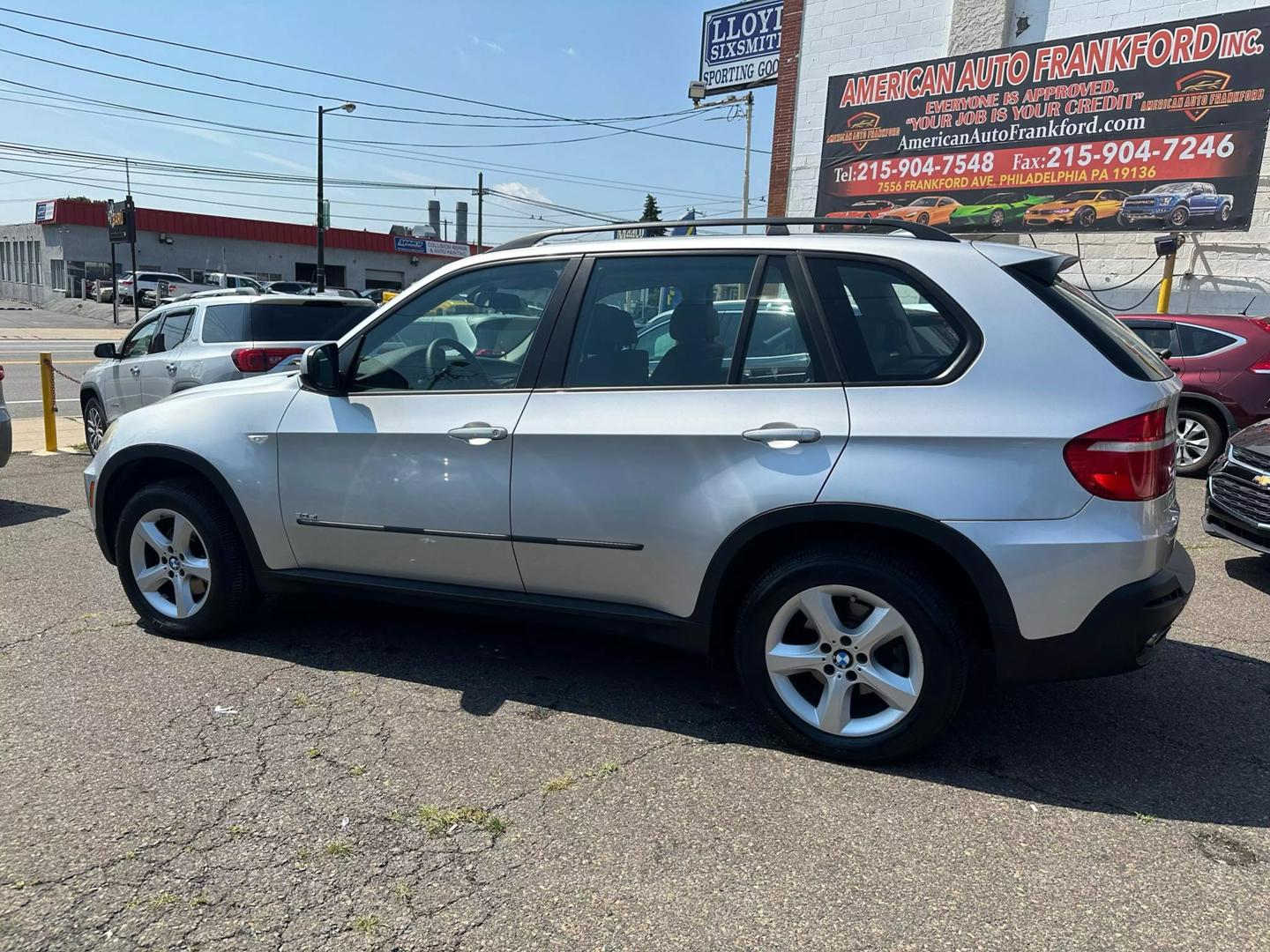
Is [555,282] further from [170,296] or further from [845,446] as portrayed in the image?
[170,296]

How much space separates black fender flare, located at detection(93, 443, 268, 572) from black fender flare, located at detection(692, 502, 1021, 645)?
228 centimetres

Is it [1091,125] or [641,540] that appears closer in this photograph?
[641,540]

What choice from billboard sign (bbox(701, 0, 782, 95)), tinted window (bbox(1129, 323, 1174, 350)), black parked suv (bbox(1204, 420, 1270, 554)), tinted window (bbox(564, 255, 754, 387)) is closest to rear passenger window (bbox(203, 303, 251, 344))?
tinted window (bbox(564, 255, 754, 387))

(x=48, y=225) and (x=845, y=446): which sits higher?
(x=48, y=225)

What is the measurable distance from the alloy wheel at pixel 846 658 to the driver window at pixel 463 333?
1434mm

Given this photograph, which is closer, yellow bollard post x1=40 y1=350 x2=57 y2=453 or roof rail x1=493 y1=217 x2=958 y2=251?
roof rail x1=493 y1=217 x2=958 y2=251

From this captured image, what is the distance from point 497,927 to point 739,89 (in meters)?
27.9

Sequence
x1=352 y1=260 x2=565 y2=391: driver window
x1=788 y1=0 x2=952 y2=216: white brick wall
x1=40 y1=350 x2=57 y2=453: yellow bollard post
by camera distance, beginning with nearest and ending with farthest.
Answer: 1. x1=352 y1=260 x2=565 y2=391: driver window
2. x1=40 y1=350 x2=57 y2=453: yellow bollard post
3. x1=788 y1=0 x2=952 y2=216: white brick wall

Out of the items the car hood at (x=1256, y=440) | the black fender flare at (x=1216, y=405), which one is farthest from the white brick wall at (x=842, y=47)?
the car hood at (x=1256, y=440)

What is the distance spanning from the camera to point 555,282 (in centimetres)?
360

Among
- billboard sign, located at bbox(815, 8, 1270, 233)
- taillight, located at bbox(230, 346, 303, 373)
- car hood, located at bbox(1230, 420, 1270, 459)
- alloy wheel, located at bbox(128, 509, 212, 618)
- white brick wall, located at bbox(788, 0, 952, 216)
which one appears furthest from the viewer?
white brick wall, located at bbox(788, 0, 952, 216)

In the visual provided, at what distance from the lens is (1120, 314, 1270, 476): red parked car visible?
328 inches

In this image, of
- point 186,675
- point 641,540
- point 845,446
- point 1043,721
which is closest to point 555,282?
point 641,540

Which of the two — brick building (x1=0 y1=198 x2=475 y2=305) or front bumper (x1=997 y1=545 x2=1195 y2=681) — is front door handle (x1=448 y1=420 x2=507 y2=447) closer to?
front bumper (x1=997 y1=545 x2=1195 y2=681)
